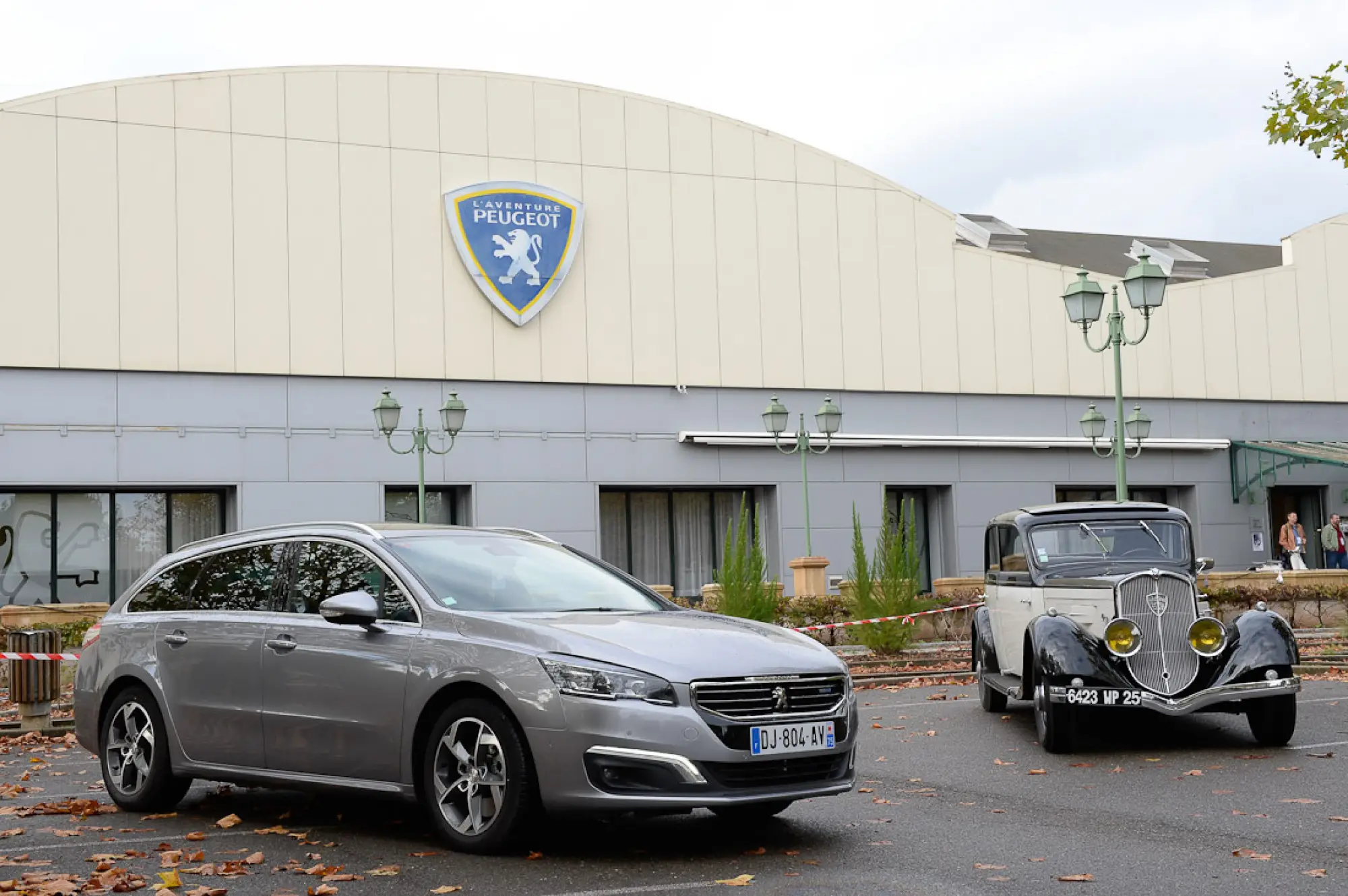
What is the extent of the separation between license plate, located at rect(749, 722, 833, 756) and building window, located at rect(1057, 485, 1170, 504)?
116 feet

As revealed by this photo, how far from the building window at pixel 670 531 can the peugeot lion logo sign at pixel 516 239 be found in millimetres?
5236

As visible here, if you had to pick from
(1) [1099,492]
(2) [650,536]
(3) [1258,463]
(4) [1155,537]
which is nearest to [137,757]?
(4) [1155,537]

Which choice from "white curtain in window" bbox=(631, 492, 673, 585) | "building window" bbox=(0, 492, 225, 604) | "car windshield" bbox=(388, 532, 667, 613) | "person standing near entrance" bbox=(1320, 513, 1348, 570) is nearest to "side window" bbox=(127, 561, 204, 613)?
"car windshield" bbox=(388, 532, 667, 613)

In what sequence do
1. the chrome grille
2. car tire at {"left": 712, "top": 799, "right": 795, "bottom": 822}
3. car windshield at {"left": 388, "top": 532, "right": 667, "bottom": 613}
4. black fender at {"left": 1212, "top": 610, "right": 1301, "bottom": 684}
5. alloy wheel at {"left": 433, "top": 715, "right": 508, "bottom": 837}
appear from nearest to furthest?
the chrome grille < alloy wheel at {"left": 433, "top": 715, "right": 508, "bottom": 837} < car windshield at {"left": 388, "top": 532, "right": 667, "bottom": 613} < car tire at {"left": 712, "top": 799, "right": 795, "bottom": 822} < black fender at {"left": 1212, "top": 610, "right": 1301, "bottom": 684}

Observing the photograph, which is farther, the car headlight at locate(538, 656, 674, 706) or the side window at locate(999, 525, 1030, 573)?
the side window at locate(999, 525, 1030, 573)

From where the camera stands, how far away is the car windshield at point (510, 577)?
7379mm

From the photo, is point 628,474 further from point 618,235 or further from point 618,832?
point 618,832

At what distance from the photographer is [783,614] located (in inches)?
946

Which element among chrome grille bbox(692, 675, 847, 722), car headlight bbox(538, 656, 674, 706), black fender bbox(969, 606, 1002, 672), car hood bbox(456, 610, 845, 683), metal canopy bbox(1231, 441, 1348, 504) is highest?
metal canopy bbox(1231, 441, 1348, 504)

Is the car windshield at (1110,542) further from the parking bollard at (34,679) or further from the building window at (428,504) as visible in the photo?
the building window at (428,504)

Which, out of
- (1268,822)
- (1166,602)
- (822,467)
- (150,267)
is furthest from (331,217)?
(1268,822)

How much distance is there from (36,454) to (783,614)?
15.9 meters

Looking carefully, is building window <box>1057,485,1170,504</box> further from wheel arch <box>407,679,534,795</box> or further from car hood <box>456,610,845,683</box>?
wheel arch <box>407,679,534,795</box>

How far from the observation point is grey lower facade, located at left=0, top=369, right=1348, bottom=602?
1216 inches
